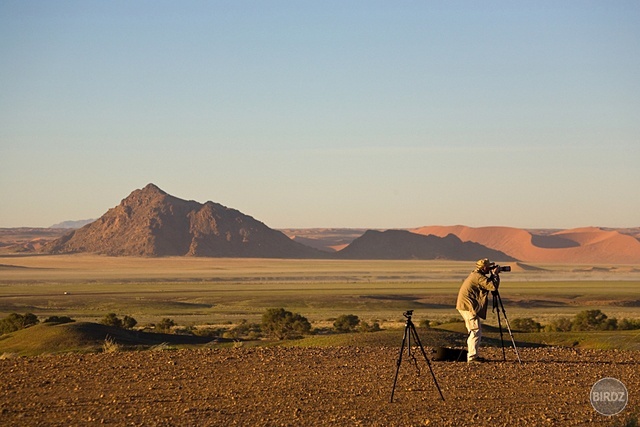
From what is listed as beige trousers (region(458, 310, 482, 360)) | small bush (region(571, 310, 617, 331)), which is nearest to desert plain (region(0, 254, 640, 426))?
beige trousers (region(458, 310, 482, 360))

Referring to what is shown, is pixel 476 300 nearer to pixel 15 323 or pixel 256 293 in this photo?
pixel 15 323

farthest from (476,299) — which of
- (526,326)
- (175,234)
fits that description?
(175,234)

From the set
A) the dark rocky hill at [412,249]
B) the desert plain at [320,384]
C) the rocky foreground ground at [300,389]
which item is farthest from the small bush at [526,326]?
the dark rocky hill at [412,249]

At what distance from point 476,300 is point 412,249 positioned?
522 ft

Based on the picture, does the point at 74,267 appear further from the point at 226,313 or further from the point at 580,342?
the point at 580,342

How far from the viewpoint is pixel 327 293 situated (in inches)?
3115

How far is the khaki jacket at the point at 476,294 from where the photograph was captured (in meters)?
14.9

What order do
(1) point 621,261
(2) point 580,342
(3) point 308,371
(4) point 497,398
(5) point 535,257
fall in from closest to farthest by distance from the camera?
(4) point 497,398
(3) point 308,371
(2) point 580,342
(1) point 621,261
(5) point 535,257

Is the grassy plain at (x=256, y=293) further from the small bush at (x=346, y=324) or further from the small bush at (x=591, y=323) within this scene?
the small bush at (x=591, y=323)

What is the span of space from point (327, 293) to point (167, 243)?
8394 centimetres

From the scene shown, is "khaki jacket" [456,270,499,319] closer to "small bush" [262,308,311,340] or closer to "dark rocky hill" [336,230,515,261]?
"small bush" [262,308,311,340]

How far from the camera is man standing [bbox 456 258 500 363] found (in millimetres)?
14898

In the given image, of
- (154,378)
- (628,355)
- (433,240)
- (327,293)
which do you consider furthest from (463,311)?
(433,240)

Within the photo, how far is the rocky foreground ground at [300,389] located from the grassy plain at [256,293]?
28.8 m
